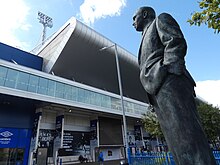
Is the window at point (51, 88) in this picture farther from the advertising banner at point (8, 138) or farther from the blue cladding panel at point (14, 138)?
the advertising banner at point (8, 138)

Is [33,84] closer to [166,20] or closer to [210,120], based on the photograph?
[166,20]

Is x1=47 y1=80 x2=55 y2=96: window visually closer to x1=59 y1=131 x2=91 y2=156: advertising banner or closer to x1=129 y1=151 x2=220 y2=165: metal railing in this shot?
x1=59 y1=131 x2=91 y2=156: advertising banner

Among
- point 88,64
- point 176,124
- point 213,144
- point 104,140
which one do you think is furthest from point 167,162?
point 88,64

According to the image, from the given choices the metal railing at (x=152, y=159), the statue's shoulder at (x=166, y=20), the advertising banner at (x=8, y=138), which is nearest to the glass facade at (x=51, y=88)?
the advertising banner at (x=8, y=138)

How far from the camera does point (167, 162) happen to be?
768cm

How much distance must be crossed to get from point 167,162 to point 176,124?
712 cm

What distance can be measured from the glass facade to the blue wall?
633 centimetres

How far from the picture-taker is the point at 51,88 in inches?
646

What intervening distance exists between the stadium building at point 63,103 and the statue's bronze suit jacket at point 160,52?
47.4ft

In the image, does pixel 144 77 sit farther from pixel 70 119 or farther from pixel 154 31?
pixel 70 119

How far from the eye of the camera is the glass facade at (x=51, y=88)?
13875 mm

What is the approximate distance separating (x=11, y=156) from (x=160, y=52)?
18598mm

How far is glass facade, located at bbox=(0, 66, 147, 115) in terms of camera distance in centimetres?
1388

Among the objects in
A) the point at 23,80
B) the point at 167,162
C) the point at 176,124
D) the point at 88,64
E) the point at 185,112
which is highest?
the point at 88,64
